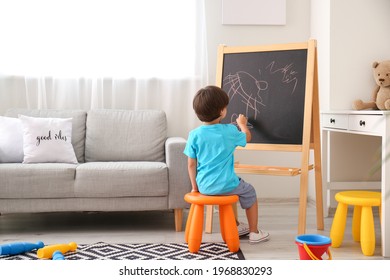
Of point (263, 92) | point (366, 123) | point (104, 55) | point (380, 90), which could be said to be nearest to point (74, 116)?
point (104, 55)

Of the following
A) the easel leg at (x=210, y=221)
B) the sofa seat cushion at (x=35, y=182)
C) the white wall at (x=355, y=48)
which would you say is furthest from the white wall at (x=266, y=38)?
the sofa seat cushion at (x=35, y=182)

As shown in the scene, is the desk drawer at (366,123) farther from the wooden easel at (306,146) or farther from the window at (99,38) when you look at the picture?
the window at (99,38)

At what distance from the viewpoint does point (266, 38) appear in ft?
14.7

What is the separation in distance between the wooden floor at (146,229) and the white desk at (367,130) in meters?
0.20

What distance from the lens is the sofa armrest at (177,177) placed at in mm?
3482

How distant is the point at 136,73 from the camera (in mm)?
4371

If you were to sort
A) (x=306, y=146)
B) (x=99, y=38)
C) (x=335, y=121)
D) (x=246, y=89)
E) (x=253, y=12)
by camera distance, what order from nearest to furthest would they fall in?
1. (x=306, y=146)
2. (x=246, y=89)
3. (x=335, y=121)
4. (x=99, y=38)
5. (x=253, y=12)

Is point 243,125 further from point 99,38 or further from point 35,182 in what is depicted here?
point 99,38

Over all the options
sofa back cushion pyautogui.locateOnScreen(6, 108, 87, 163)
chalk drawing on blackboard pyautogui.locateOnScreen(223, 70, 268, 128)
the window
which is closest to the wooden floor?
sofa back cushion pyautogui.locateOnScreen(6, 108, 87, 163)

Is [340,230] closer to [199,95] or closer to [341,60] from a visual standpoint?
[199,95]

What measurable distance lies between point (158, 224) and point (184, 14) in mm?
1724

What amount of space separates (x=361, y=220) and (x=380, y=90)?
3.83 ft

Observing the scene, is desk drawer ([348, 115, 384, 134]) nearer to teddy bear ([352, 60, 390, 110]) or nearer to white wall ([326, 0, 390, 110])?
teddy bear ([352, 60, 390, 110])
